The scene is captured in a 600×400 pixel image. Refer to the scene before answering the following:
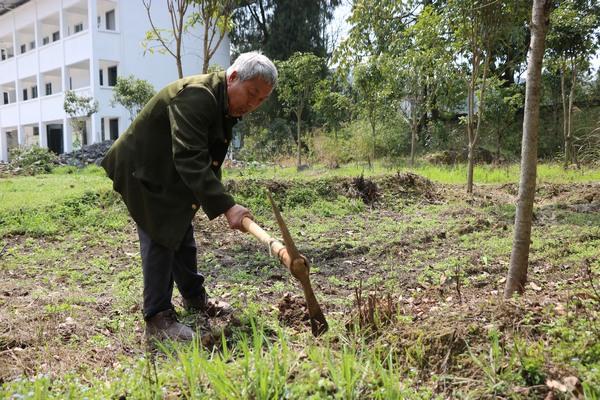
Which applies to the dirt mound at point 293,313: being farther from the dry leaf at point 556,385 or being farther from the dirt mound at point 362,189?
the dirt mound at point 362,189

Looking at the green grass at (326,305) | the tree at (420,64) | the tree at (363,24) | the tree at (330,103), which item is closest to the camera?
the green grass at (326,305)

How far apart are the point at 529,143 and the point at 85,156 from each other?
19813 mm

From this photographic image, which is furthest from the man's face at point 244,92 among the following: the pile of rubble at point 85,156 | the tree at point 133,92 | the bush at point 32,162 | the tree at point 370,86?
the tree at point 133,92

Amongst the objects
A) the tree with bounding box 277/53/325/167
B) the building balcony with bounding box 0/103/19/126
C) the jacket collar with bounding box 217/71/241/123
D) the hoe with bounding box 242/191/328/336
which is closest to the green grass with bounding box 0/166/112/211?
the jacket collar with bounding box 217/71/241/123

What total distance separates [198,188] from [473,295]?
2022 mm

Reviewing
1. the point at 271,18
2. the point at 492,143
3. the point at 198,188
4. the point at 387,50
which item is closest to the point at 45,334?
the point at 198,188

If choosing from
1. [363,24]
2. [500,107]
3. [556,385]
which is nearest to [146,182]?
[556,385]

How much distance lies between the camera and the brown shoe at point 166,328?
3.09 meters

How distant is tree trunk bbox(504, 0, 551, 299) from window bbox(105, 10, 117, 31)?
27.2 meters

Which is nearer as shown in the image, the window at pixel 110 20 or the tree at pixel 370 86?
the tree at pixel 370 86

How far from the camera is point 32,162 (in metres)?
17.0

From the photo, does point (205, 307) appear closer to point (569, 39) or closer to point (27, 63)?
point (569, 39)

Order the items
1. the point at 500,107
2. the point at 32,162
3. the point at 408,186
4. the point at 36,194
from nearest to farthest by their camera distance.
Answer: the point at 36,194 → the point at 408,186 → the point at 500,107 → the point at 32,162

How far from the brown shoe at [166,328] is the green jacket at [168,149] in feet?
1.49
